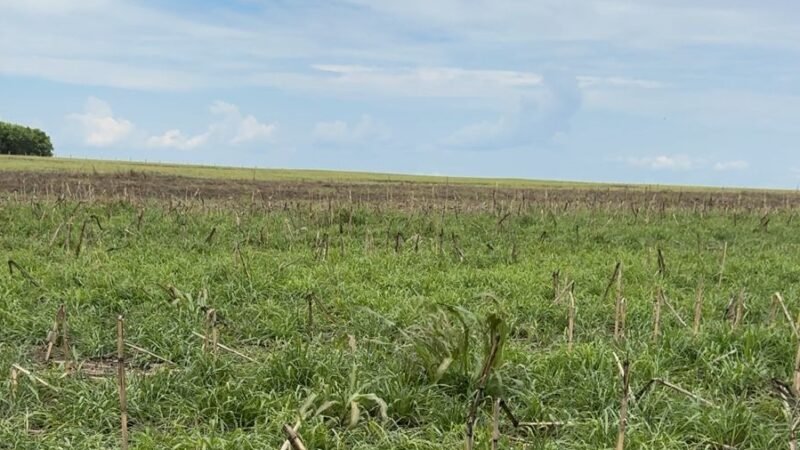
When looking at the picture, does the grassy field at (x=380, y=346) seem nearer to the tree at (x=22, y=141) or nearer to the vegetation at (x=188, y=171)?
the vegetation at (x=188, y=171)

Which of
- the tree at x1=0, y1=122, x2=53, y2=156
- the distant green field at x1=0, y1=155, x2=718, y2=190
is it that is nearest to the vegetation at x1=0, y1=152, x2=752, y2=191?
the distant green field at x1=0, y1=155, x2=718, y2=190

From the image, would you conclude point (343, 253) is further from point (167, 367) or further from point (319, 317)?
point (167, 367)

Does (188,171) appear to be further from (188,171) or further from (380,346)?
(380,346)

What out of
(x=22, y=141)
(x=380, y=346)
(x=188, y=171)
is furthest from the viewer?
(x=22, y=141)

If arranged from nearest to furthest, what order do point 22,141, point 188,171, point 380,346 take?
point 380,346 < point 188,171 < point 22,141

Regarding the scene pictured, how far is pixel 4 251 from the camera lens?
7906mm

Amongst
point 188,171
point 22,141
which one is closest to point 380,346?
point 188,171

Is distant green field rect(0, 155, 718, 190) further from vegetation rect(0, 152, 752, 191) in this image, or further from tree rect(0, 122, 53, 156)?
tree rect(0, 122, 53, 156)

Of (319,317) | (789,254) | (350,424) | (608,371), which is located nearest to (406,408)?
(350,424)

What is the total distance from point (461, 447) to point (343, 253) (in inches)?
204

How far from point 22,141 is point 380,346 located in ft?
231

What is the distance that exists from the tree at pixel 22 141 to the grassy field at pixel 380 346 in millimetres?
62659

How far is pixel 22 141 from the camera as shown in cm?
6481

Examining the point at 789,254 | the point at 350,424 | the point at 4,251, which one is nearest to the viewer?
the point at 350,424
